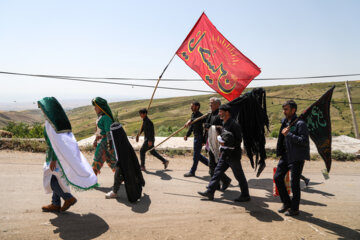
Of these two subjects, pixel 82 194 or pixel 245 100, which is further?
pixel 245 100

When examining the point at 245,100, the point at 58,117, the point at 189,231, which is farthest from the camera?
the point at 245,100

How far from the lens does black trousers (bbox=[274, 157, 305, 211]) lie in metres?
5.02

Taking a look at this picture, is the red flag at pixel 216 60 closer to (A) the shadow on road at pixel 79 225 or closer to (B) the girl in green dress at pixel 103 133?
(B) the girl in green dress at pixel 103 133

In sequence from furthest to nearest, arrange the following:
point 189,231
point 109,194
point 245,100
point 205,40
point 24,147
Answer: point 24,147 < point 205,40 < point 245,100 < point 109,194 < point 189,231

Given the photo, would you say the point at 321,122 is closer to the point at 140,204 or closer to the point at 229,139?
the point at 229,139

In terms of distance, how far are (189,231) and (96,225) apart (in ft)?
4.68

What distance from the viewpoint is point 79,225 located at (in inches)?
174

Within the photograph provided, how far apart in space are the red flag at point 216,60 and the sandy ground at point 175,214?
257 centimetres

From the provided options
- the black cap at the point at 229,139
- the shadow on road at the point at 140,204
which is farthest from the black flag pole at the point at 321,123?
the shadow on road at the point at 140,204

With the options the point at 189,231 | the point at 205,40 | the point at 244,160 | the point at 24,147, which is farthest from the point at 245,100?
the point at 24,147

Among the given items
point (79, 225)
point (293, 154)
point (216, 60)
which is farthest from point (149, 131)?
point (293, 154)

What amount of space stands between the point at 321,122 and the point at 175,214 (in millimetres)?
3174

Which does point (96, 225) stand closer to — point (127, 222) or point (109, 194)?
point (127, 222)

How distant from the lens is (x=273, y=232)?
173 inches
